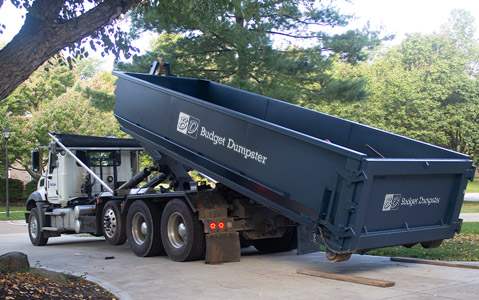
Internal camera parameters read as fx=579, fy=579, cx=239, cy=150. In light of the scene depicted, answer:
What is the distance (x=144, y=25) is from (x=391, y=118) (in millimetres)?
24890

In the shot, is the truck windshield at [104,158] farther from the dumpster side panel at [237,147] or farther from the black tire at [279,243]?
the black tire at [279,243]

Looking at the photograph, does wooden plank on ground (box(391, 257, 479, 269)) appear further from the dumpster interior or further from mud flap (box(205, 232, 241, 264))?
mud flap (box(205, 232, 241, 264))

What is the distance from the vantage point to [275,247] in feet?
39.9

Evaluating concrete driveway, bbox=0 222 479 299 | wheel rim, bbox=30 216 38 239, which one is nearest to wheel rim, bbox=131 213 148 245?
concrete driveway, bbox=0 222 479 299

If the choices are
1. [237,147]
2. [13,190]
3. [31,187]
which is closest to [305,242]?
[237,147]

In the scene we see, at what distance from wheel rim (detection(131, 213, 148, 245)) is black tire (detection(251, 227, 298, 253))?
2286mm

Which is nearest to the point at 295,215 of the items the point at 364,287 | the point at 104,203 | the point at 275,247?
the point at 364,287

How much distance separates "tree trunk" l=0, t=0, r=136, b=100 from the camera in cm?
753

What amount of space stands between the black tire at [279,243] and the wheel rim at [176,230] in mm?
1875

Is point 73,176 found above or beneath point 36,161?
beneath

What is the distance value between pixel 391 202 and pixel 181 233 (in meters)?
4.13

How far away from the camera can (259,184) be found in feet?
29.7

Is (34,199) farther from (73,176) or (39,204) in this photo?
(73,176)

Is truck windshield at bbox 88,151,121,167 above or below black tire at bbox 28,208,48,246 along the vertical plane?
above
